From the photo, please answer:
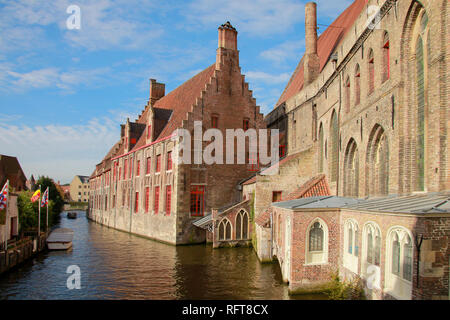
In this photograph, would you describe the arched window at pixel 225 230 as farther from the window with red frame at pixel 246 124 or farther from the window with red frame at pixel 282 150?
the window with red frame at pixel 282 150

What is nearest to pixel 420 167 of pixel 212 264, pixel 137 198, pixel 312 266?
pixel 312 266

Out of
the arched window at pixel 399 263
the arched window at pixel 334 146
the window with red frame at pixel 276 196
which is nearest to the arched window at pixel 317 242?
the arched window at pixel 399 263

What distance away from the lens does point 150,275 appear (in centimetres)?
1625

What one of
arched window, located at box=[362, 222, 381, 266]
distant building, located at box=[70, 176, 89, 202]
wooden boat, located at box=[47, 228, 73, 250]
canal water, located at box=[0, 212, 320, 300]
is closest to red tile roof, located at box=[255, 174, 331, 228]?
canal water, located at box=[0, 212, 320, 300]

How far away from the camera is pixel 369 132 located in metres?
13.3

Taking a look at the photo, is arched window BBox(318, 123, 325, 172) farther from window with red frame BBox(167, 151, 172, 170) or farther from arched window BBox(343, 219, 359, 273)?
window with red frame BBox(167, 151, 172, 170)

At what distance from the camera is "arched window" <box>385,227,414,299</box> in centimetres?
799

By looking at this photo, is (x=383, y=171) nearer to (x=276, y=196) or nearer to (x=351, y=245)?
(x=351, y=245)

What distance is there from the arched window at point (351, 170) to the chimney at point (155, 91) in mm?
29054

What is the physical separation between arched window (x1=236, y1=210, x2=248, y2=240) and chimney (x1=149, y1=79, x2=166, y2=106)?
22.7 metres

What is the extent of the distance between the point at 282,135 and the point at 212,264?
13.1 metres

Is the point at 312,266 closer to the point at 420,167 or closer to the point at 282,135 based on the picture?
the point at 420,167

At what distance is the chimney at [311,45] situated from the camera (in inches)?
976

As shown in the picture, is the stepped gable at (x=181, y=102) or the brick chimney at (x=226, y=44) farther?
the stepped gable at (x=181, y=102)
